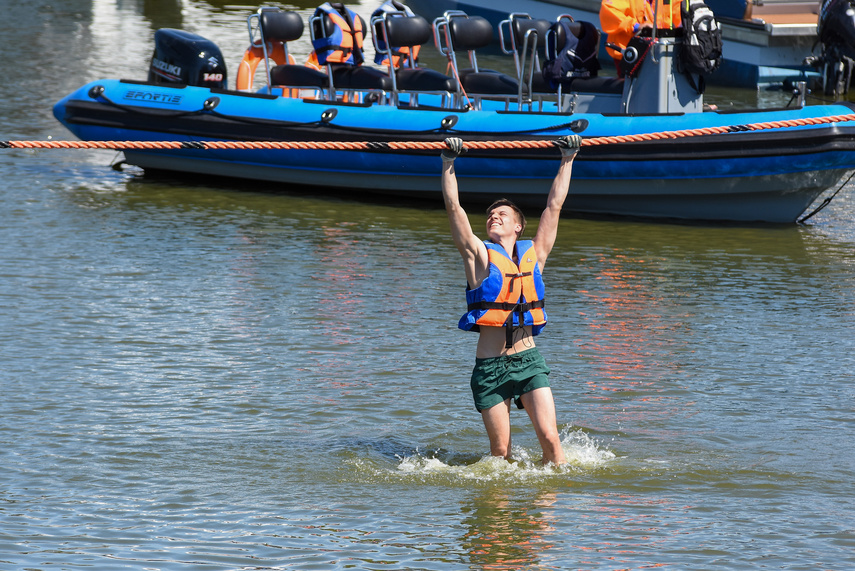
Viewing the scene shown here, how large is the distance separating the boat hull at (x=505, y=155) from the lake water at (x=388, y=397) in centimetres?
36

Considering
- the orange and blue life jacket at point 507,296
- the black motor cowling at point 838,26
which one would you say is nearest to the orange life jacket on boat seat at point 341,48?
the black motor cowling at point 838,26

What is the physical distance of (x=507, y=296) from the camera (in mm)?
5062

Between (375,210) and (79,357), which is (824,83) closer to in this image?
(375,210)

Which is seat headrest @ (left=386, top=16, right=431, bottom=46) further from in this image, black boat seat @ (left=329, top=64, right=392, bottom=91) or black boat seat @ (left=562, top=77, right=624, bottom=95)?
black boat seat @ (left=562, top=77, right=624, bottom=95)

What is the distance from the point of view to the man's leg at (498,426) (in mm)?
5121

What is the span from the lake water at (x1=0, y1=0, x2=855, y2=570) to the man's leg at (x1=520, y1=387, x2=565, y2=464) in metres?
0.18

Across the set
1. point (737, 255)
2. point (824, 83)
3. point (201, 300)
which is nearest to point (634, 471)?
point (201, 300)

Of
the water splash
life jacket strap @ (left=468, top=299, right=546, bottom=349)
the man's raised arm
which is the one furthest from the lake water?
the man's raised arm

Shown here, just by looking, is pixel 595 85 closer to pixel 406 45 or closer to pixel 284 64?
pixel 406 45

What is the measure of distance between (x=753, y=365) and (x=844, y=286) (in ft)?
7.41

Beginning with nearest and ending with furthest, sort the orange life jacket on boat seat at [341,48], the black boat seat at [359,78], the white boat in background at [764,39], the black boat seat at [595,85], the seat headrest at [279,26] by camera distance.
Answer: the black boat seat at [595,85] < the black boat seat at [359,78] < the orange life jacket on boat seat at [341,48] < the seat headrest at [279,26] < the white boat in background at [764,39]

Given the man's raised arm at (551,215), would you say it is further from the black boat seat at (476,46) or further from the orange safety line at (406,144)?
the black boat seat at (476,46)

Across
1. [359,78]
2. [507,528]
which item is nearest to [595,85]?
[359,78]

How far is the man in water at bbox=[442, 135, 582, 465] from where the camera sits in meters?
5.05
